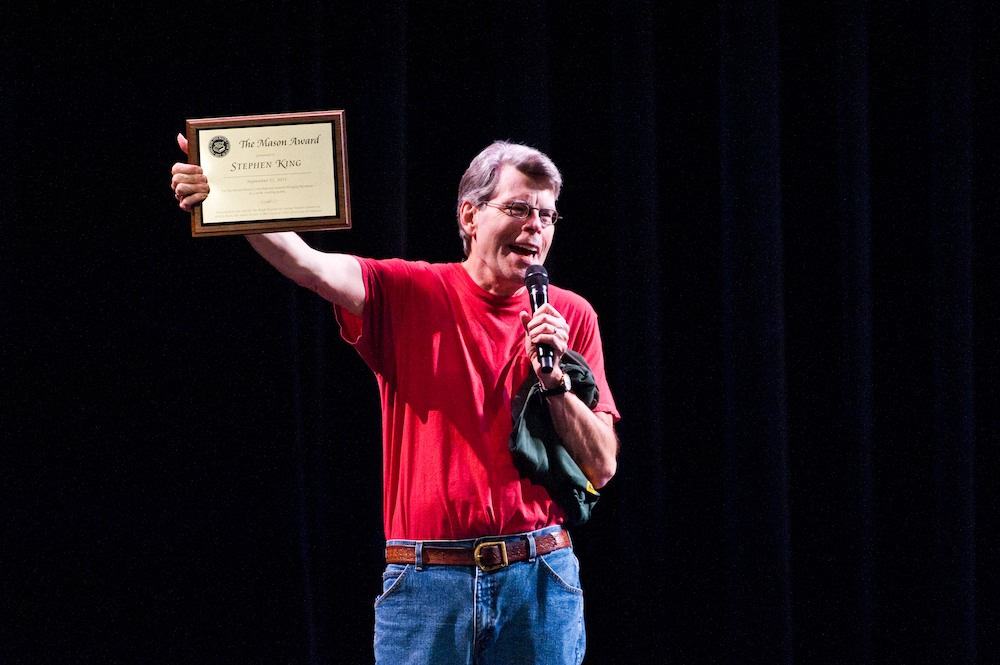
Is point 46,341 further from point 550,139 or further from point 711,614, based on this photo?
point 711,614

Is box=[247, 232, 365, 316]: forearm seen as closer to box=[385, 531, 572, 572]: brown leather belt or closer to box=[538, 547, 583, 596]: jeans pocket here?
box=[385, 531, 572, 572]: brown leather belt

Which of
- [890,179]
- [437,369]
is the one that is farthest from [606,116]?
[437,369]

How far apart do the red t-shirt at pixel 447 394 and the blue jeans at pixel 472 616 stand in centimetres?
6

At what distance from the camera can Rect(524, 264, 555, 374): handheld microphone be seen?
53.0 inches

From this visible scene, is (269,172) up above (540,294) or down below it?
above

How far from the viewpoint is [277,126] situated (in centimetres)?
132

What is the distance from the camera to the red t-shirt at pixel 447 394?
1.40m

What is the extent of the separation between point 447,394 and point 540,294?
0.24 m

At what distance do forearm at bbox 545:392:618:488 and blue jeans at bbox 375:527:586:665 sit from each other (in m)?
0.20

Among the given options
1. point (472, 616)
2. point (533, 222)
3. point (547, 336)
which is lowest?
point (472, 616)

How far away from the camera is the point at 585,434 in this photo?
1.47 m

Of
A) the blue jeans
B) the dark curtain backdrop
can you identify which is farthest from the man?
the dark curtain backdrop

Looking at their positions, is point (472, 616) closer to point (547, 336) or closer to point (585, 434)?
point (585, 434)

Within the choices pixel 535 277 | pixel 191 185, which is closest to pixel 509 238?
pixel 535 277
